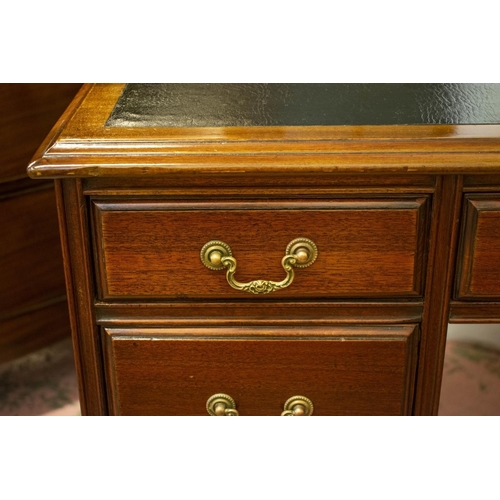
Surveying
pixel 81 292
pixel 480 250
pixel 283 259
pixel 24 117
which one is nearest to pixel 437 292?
pixel 480 250

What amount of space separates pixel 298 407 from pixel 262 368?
2.5 inches

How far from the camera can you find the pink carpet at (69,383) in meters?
0.81

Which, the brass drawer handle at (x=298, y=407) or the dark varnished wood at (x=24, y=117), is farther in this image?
the dark varnished wood at (x=24, y=117)

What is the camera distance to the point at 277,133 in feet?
2.35

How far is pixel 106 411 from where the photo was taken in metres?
0.81

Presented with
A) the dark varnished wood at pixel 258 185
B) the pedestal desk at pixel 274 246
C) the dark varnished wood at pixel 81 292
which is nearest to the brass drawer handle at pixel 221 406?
the pedestal desk at pixel 274 246

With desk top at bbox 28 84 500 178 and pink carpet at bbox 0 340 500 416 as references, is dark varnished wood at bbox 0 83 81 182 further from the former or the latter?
pink carpet at bbox 0 340 500 416

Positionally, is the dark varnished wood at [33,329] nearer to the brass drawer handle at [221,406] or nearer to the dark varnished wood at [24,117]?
the dark varnished wood at [24,117]

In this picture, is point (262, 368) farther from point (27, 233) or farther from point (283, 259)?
point (27, 233)

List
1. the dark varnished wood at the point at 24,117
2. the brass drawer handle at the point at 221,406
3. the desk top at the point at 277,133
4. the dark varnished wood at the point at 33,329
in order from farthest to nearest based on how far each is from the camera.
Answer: the dark varnished wood at the point at 33,329 → the dark varnished wood at the point at 24,117 → the brass drawer handle at the point at 221,406 → the desk top at the point at 277,133

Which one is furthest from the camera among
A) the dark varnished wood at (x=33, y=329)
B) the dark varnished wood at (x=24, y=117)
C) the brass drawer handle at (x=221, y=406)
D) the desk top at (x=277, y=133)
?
the dark varnished wood at (x=33, y=329)

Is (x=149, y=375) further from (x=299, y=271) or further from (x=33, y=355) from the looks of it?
(x=33, y=355)

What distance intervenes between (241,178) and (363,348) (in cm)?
23

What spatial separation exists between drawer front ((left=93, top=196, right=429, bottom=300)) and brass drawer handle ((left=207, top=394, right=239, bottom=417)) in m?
0.12
